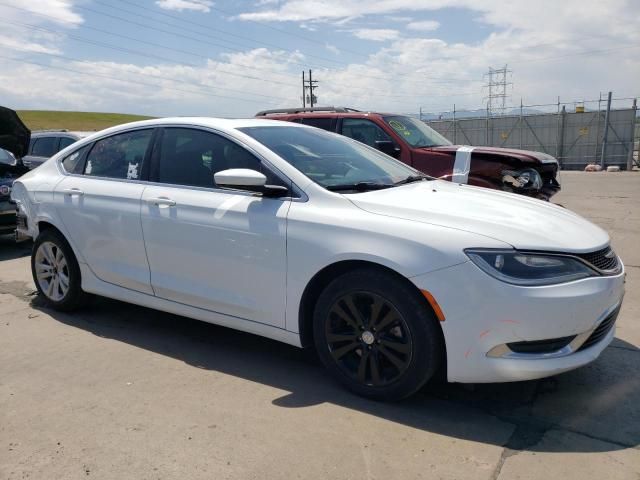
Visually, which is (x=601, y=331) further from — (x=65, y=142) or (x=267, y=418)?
(x=65, y=142)

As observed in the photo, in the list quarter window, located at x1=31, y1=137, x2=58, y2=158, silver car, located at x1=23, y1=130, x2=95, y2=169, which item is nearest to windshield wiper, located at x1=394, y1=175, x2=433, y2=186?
silver car, located at x1=23, y1=130, x2=95, y2=169

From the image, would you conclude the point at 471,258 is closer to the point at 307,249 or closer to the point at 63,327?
the point at 307,249

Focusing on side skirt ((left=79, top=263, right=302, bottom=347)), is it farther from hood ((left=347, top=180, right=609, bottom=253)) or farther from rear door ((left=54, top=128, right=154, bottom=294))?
hood ((left=347, top=180, right=609, bottom=253))

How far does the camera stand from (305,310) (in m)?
3.50

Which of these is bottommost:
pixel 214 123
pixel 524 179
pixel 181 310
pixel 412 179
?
pixel 181 310

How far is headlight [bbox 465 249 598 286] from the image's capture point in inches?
113

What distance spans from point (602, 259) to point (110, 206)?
11.1ft

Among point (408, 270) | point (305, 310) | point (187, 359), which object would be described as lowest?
point (187, 359)

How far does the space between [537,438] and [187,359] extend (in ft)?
7.60

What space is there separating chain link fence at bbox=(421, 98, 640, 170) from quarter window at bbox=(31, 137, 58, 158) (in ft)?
73.1

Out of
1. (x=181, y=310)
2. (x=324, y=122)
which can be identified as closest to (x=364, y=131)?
(x=324, y=122)

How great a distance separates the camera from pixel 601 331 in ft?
10.4

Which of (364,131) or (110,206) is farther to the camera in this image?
(364,131)

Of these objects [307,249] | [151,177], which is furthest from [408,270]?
[151,177]
